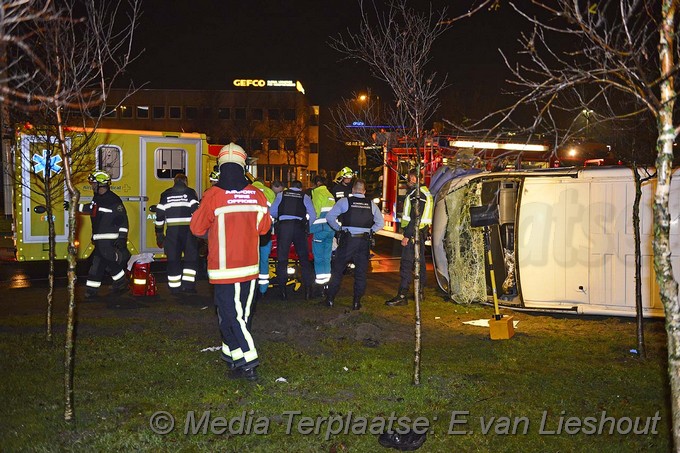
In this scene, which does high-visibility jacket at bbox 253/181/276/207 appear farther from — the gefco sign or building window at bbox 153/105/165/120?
building window at bbox 153/105/165/120

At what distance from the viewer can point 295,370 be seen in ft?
21.6

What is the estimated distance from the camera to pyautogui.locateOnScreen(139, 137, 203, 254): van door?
44.1ft

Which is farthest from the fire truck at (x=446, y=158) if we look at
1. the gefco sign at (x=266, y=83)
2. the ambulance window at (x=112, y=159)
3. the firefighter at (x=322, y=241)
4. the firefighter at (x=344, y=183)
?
the gefco sign at (x=266, y=83)

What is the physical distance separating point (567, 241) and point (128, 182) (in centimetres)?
859

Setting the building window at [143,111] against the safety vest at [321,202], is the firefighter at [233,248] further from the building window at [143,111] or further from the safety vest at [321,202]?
the building window at [143,111]

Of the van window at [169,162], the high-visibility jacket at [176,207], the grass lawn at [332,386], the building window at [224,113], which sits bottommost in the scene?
the grass lawn at [332,386]

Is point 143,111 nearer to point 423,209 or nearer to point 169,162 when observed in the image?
point 169,162

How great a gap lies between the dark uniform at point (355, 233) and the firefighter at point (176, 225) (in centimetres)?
234

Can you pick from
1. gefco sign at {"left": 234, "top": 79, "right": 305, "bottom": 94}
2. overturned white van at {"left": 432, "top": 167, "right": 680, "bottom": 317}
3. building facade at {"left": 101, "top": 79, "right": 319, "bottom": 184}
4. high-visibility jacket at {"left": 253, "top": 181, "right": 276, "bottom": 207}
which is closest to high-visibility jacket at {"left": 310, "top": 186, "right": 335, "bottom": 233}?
high-visibility jacket at {"left": 253, "top": 181, "right": 276, "bottom": 207}

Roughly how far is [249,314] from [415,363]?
170cm

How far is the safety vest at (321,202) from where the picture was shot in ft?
35.5

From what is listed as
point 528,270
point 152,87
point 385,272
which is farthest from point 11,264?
point 152,87

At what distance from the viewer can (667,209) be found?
384cm

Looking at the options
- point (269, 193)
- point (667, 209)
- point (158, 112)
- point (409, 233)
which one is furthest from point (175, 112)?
point (667, 209)
